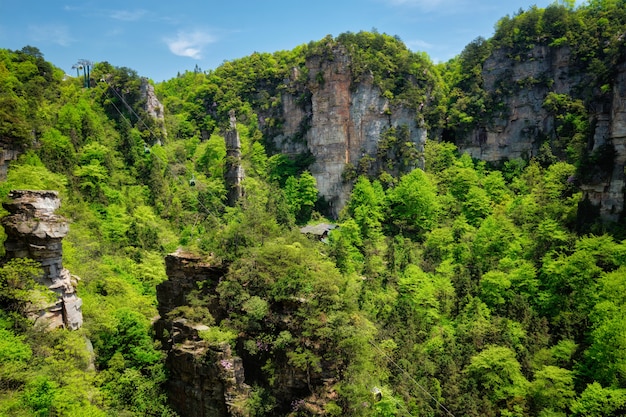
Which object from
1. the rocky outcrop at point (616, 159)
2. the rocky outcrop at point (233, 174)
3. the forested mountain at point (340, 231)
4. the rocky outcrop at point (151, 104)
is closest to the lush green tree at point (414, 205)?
the forested mountain at point (340, 231)

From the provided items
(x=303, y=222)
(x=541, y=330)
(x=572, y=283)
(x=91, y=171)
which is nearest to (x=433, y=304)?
(x=541, y=330)

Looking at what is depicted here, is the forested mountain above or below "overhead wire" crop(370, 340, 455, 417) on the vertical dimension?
above

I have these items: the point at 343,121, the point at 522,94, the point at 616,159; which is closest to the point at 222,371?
the point at 616,159

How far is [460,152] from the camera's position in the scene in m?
52.8

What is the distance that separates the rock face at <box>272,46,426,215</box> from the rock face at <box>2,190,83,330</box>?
3469 centimetres

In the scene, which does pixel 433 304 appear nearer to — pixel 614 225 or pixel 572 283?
pixel 572 283

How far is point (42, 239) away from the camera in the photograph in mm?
17203

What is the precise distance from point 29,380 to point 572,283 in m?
28.3

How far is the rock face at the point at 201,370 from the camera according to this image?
19312 millimetres

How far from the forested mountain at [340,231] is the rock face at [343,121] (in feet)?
0.76

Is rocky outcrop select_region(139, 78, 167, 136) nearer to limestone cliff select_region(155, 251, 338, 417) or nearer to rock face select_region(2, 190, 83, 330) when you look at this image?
limestone cliff select_region(155, 251, 338, 417)

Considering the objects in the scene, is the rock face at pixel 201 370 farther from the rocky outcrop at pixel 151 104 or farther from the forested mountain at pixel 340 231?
the rocky outcrop at pixel 151 104

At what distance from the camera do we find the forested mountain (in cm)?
1961

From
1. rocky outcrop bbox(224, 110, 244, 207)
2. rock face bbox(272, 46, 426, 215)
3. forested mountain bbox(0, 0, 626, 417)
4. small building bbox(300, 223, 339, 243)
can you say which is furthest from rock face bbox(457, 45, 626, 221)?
rocky outcrop bbox(224, 110, 244, 207)
